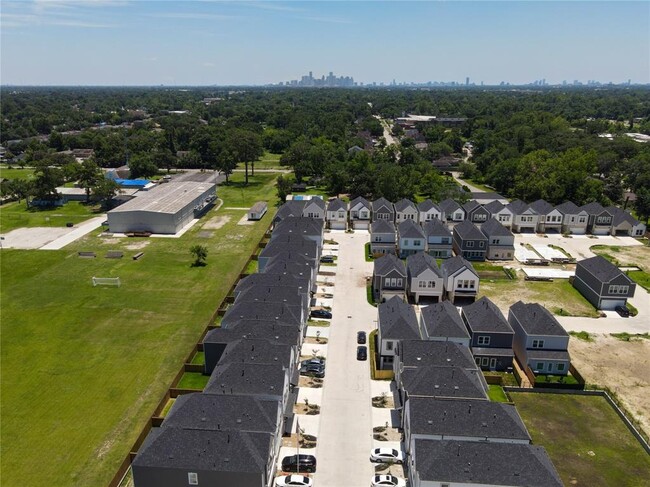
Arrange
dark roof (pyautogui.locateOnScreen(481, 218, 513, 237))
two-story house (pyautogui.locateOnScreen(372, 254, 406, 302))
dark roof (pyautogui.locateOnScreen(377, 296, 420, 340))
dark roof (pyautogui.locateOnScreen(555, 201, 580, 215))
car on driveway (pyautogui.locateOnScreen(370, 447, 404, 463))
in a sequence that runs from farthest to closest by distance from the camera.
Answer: dark roof (pyautogui.locateOnScreen(555, 201, 580, 215)) → dark roof (pyautogui.locateOnScreen(481, 218, 513, 237)) → two-story house (pyautogui.locateOnScreen(372, 254, 406, 302)) → dark roof (pyautogui.locateOnScreen(377, 296, 420, 340)) → car on driveway (pyautogui.locateOnScreen(370, 447, 404, 463))

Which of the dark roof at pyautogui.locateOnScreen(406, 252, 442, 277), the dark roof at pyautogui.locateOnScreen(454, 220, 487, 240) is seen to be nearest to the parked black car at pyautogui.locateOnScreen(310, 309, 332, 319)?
the dark roof at pyautogui.locateOnScreen(406, 252, 442, 277)

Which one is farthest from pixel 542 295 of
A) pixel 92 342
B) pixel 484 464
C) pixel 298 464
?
pixel 92 342

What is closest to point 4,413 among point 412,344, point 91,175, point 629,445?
point 412,344

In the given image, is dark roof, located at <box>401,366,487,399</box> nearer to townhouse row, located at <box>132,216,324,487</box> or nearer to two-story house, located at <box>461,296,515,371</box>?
two-story house, located at <box>461,296,515,371</box>

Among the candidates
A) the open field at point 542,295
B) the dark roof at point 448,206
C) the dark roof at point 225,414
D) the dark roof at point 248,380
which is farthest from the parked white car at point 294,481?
the dark roof at point 448,206

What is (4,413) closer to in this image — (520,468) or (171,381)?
(171,381)

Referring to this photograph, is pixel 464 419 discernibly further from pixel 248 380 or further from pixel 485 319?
pixel 248 380

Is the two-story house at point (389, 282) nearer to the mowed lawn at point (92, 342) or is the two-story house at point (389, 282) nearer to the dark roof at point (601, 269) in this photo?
the mowed lawn at point (92, 342)
